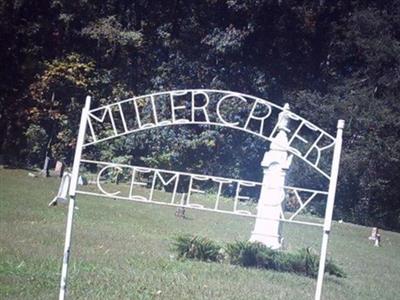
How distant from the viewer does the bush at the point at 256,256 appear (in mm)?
8852

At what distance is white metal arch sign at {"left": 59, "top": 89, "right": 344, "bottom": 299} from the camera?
535cm

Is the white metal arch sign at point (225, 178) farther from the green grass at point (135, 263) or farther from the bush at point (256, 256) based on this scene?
the green grass at point (135, 263)

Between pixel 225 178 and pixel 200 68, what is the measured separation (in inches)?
742

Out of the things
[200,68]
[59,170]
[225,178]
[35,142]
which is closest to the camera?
[225,178]

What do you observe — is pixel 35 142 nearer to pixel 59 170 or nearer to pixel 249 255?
pixel 59 170

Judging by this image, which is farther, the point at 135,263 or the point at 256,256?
the point at 256,256

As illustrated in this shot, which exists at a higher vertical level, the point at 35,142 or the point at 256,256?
the point at 35,142

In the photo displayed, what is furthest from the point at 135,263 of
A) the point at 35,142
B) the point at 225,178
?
the point at 35,142

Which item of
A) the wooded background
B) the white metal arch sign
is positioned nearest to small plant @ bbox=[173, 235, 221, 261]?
the white metal arch sign

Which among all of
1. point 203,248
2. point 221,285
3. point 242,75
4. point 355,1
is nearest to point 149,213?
point 203,248

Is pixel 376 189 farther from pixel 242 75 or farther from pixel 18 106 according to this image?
pixel 18 106

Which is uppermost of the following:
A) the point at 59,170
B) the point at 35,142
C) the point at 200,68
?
the point at 200,68

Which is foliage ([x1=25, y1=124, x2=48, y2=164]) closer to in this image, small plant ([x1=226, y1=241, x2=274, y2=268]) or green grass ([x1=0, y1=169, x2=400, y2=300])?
green grass ([x1=0, y1=169, x2=400, y2=300])

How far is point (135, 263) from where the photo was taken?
8.07 meters
